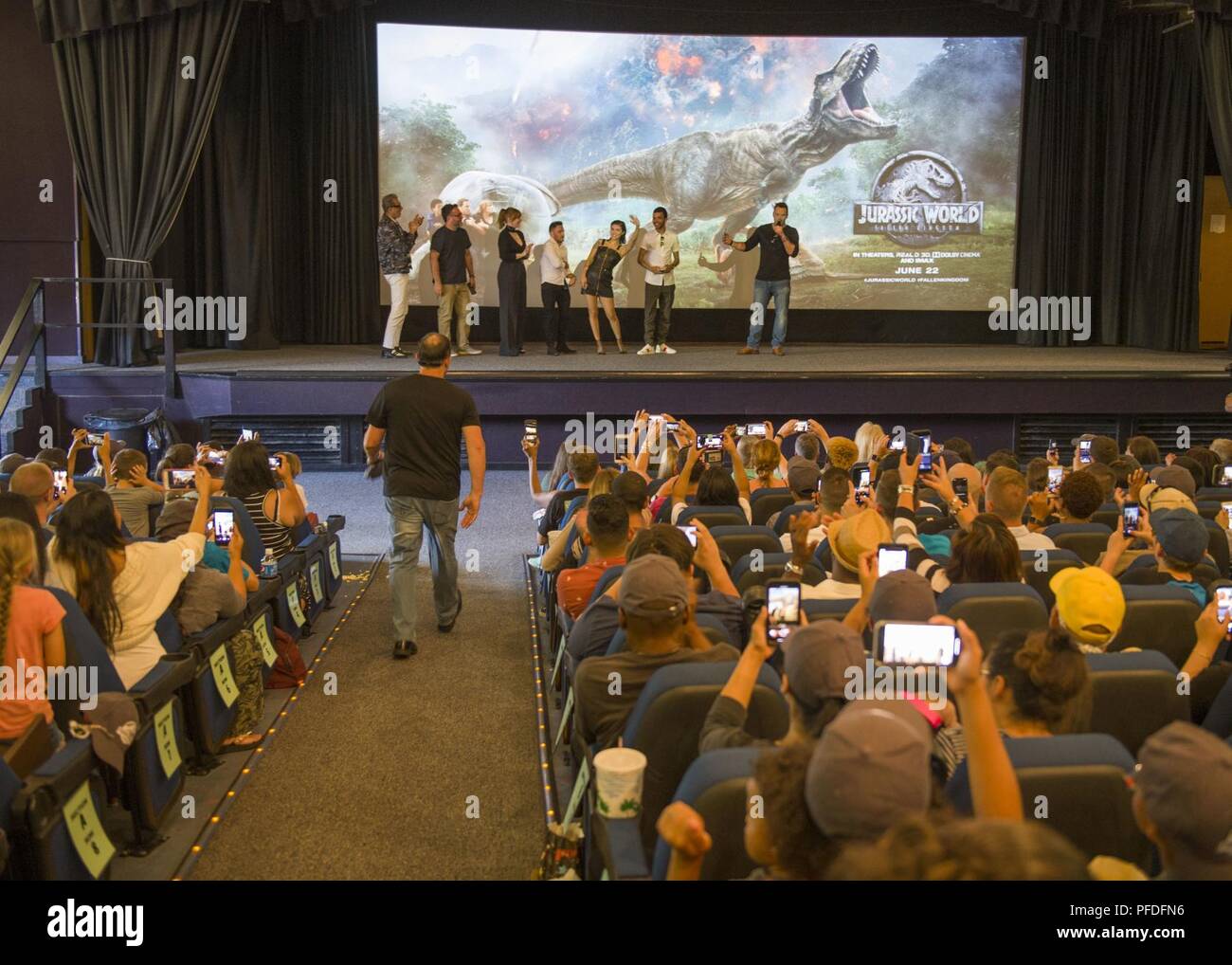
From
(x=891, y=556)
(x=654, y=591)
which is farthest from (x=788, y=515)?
(x=654, y=591)

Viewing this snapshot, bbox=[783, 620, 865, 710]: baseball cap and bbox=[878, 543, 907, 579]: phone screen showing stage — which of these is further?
bbox=[878, 543, 907, 579]: phone screen showing stage

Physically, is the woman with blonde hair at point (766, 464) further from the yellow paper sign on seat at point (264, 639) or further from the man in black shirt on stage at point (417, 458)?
the yellow paper sign on seat at point (264, 639)

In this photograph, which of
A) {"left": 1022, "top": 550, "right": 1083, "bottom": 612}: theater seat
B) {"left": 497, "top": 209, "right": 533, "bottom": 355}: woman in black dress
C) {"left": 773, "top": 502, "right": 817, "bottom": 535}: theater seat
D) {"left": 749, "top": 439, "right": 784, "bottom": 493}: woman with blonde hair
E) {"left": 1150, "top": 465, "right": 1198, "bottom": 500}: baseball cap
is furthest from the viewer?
{"left": 497, "top": 209, "right": 533, "bottom": 355}: woman in black dress

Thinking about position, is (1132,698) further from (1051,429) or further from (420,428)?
(1051,429)

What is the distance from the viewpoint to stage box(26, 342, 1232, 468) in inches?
416

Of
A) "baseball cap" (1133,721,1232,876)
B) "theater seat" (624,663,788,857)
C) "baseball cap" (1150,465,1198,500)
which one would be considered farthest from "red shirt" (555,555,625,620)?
"baseball cap" (1133,721,1232,876)

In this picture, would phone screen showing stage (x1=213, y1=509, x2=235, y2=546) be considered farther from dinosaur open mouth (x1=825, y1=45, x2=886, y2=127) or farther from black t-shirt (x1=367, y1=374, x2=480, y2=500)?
dinosaur open mouth (x1=825, y1=45, x2=886, y2=127)

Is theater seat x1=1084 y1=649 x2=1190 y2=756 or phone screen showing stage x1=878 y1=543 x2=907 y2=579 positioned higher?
phone screen showing stage x1=878 y1=543 x2=907 y2=579

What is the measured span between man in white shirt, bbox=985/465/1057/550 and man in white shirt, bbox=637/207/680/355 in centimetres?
737

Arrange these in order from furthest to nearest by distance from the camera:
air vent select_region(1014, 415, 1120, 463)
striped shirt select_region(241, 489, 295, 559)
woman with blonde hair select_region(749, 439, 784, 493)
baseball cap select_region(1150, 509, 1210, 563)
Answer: air vent select_region(1014, 415, 1120, 463) < woman with blonde hair select_region(749, 439, 784, 493) < striped shirt select_region(241, 489, 295, 559) < baseball cap select_region(1150, 509, 1210, 563)

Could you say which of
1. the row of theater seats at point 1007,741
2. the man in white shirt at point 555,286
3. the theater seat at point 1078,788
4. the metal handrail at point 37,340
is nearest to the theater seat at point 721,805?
the row of theater seats at point 1007,741

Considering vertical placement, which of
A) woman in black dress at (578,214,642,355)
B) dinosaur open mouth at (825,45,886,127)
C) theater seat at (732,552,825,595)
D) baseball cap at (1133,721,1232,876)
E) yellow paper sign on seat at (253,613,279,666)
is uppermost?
dinosaur open mouth at (825,45,886,127)

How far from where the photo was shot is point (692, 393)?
10.8 m

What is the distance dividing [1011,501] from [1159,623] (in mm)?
1124
